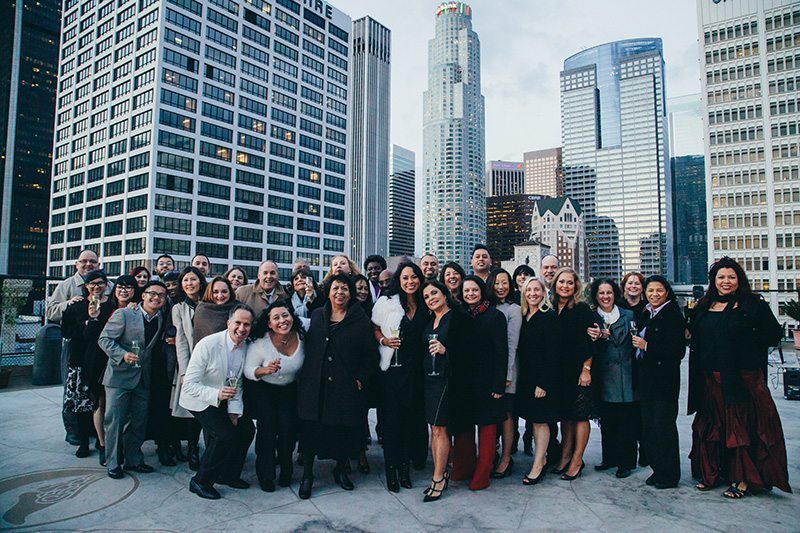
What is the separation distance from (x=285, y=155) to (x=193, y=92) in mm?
15718

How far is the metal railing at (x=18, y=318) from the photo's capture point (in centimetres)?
968

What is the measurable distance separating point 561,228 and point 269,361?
15429 cm

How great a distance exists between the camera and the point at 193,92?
6031 centimetres

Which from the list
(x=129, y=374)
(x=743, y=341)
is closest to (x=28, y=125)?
(x=129, y=374)

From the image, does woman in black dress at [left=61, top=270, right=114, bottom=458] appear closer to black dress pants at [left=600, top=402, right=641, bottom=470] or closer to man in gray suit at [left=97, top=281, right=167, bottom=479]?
man in gray suit at [left=97, top=281, right=167, bottom=479]

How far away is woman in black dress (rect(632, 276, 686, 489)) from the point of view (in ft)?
15.5

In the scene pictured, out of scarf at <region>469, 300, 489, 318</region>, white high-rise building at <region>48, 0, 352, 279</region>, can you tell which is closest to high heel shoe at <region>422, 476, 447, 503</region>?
scarf at <region>469, 300, 489, 318</region>

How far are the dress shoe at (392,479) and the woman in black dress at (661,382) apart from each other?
2656mm

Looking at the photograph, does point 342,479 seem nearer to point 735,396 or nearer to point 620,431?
point 620,431

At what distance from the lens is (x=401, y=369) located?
4652mm

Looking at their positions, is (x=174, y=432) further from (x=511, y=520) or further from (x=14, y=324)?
(x=14, y=324)

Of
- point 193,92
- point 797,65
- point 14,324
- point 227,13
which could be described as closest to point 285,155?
point 193,92

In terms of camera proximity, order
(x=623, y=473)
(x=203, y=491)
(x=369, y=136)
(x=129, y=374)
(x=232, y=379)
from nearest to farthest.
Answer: (x=232, y=379)
(x=203, y=491)
(x=129, y=374)
(x=623, y=473)
(x=369, y=136)

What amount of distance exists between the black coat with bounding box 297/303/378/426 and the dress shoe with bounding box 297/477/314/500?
0.56 m
